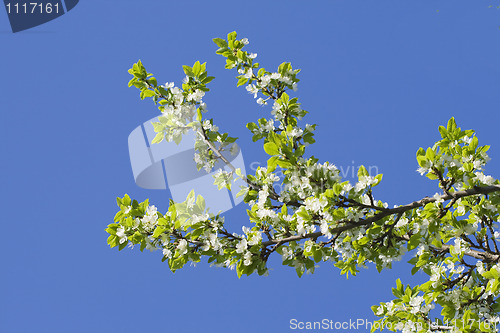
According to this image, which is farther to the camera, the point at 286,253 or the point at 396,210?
the point at 286,253

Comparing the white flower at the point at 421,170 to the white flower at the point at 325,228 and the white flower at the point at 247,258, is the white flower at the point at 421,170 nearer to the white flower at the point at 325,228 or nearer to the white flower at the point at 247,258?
the white flower at the point at 325,228

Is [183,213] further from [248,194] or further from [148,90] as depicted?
[148,90]

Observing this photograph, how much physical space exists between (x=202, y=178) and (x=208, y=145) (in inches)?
33.5

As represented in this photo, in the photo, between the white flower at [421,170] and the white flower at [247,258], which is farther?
the white flower at [247,258]

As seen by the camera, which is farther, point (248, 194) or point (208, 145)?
point (208, 145)

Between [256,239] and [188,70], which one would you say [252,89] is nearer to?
[188,70]

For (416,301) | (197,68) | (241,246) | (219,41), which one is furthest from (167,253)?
(416,301)

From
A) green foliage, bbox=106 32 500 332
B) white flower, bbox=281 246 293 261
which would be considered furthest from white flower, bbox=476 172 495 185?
white flower, bbox=281 246 293 261

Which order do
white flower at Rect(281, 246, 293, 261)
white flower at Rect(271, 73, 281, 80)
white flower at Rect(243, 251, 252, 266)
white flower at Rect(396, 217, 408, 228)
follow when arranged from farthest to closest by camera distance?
white flower at Rect(271, 73, 281, 80) < white flower at Rect(396, 217, 408, 228) < white flower at Rect(281, 246, 293, 261) < white flower at Rect(243, 251, 252, 266)

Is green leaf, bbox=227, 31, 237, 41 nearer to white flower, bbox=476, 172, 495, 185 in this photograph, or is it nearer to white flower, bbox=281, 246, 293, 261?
white flower, bbox=281, 246, 293, 261

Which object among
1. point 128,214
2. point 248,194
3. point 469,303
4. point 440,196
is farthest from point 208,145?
point 469,303

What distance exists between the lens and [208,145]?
15.8 feet

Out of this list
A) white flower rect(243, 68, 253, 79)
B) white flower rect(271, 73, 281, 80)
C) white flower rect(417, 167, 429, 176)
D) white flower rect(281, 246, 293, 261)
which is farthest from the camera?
white flower rect(243, 68, 253, 79)

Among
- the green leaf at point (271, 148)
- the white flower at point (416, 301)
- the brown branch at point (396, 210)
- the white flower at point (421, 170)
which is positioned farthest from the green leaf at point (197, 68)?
the white flower at point (416, 301)
